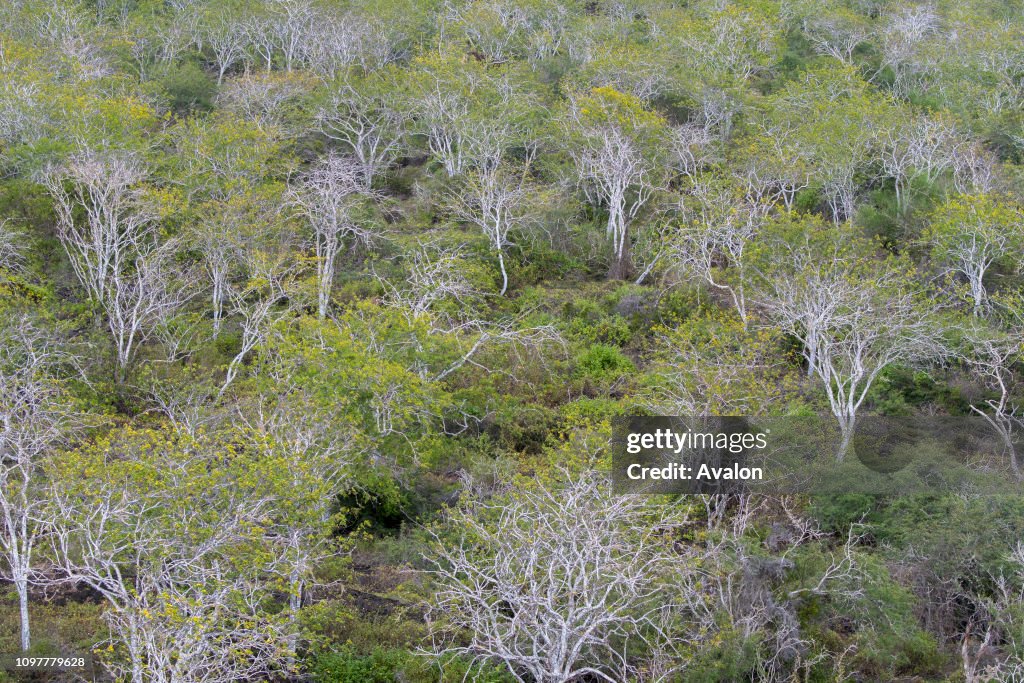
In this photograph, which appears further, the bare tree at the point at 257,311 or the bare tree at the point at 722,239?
the bare tree at the point at 722,239

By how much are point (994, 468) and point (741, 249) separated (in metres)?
8.17

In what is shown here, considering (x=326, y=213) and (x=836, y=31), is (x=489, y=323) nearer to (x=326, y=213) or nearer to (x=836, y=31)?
(x=326, y=213)

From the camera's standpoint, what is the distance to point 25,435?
17.0m

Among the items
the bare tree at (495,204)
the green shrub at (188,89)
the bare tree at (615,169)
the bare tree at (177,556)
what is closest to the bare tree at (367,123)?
the bare tree at (495,204)

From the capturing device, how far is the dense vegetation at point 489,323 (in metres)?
15.2

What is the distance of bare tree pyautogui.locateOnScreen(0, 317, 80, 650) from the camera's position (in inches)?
611

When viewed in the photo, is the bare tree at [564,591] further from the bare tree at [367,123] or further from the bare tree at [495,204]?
the bare tree at [367,123]

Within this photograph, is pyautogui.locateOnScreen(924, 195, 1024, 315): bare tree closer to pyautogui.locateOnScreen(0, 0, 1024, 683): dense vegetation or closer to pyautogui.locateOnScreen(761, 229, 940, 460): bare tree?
pyautogui.locateOnScreen(0, 0, 1024, 683): dense vegetation

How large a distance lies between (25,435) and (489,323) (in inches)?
477

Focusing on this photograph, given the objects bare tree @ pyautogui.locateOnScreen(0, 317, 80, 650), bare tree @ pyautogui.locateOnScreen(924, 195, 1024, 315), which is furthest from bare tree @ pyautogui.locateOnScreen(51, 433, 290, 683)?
bare tree @ pyautogui.locateOnScreen(924, 195, 1024, 315)

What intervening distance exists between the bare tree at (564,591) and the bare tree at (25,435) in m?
6.27

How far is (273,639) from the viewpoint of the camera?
13734mm

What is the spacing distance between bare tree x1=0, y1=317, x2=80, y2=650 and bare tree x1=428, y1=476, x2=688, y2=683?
627 cm

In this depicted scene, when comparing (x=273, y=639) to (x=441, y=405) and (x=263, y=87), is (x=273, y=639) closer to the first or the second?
(x=441, y=405)
